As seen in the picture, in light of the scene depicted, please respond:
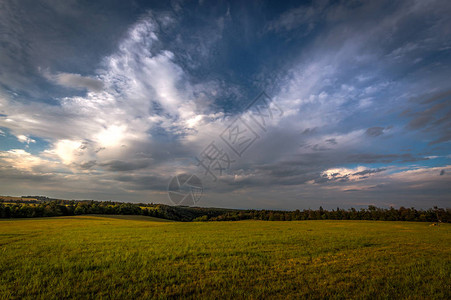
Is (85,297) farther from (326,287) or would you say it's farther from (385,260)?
(385,260)

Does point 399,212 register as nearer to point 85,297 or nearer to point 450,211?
point 450,211

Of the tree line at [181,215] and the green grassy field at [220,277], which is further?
the tree line at [181,215]

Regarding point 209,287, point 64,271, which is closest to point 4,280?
point 64,271

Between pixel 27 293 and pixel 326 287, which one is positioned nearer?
pixel 27 293

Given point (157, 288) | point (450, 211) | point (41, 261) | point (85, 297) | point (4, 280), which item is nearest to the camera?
point (85, 297)

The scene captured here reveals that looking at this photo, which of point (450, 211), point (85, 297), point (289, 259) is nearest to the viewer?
point (85, 297)

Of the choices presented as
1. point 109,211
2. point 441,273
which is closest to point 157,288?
point 441,273

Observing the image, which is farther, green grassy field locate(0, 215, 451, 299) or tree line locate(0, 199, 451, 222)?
tree line locate(0, 199, 451, 222)

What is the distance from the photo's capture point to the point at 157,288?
22.8 feet

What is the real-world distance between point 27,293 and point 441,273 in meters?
16.3

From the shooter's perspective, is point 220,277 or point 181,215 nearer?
point 220,277

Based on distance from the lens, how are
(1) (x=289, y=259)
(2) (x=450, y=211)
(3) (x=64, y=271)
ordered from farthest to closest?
(2) (x=450, y=211) → (1) (x=289, y=259) → (3) (x=64, y=271)

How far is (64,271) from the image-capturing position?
8.78m

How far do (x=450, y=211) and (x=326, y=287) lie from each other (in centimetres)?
12916
